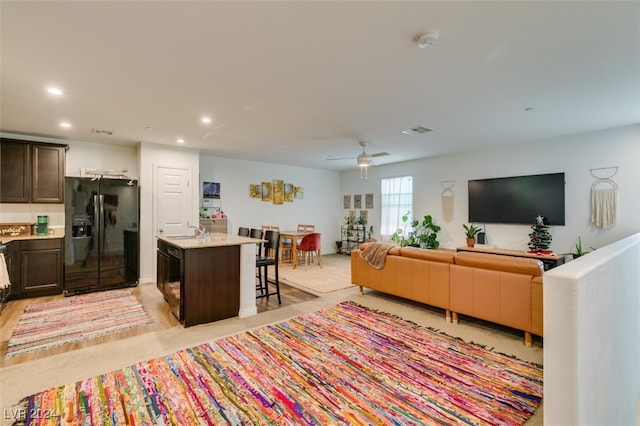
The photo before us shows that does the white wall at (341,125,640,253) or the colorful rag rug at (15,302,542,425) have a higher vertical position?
the white wall at (341,125,640,253)

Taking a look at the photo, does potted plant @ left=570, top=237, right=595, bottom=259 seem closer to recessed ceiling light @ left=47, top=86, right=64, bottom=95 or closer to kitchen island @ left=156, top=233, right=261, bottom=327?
kitchen island @ left=156, top=233, right=261, bottom=327

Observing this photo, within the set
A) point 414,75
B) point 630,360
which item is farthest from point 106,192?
point 630,360

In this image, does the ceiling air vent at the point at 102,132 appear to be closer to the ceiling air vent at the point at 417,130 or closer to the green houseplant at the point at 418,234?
the ceiling air vent at the point at 417,130

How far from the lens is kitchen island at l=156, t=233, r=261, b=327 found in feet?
10.8

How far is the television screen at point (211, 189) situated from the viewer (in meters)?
6.77

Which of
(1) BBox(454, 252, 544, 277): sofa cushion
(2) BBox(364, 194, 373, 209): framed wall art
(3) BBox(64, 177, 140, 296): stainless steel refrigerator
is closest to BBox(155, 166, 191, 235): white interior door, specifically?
(3) BBox(64, 177, 140, 296): stainless steel refrigerator

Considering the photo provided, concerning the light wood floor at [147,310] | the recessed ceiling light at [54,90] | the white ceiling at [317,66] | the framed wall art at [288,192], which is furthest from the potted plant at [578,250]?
the recessed ceiling light at [54,90]

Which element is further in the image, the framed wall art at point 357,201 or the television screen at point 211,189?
the framed wall art at point 357,201

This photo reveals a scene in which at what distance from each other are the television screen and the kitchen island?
305 cm

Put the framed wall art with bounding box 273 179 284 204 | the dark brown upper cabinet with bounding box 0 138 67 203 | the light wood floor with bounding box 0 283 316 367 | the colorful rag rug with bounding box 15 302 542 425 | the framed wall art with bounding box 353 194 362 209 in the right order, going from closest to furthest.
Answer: the colorful rag rug with bounding box 15 302 542 425 < the light wood floor with bounding box 0 283 316 367 < the dark brown upper cabinet with bounding box 0 138 67 203 < the framed wall art with bounding box 273 179 284 204 < the framed wall art with bounding box 353 194 362 209

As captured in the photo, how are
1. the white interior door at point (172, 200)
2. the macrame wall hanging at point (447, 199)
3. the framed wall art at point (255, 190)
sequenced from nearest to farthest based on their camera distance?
1. the white interior door at point (172, 200)
2. the macrame wall hanging at point (447, 199)
3. the framed wall art at point (255, 190)

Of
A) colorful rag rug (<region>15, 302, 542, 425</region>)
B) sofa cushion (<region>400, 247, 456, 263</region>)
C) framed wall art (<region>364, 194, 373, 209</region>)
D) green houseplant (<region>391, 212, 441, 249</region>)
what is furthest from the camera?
framed wall art (<region>364, 194, 373, 209</region>)

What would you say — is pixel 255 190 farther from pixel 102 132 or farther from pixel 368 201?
pixel 102 132

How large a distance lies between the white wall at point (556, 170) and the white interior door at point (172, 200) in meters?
5.36
